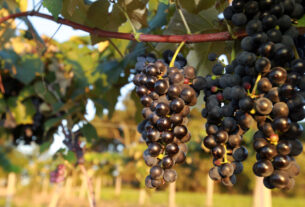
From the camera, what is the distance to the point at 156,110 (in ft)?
3.18

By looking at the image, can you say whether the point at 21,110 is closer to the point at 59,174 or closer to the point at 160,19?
the point at 59,174

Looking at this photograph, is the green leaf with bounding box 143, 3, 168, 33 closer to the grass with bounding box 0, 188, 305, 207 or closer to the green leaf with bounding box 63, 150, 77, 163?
the green leaf with bounding box 63, 150, 77, 163

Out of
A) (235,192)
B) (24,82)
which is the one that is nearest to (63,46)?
(24,82)

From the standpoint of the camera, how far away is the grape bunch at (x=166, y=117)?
955 millimetres

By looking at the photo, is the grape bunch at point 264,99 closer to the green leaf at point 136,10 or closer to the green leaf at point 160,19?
the green leaf at point 136,10

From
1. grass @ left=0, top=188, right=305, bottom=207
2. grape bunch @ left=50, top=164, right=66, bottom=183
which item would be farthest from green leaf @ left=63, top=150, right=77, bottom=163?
grass @ left=0, top=188, right=305, bottom=207

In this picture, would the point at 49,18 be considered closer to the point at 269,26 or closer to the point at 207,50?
the point at 207,50

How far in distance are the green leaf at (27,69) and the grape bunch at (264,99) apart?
2106mm

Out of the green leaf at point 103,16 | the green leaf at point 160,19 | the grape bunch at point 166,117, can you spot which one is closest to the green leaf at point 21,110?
the green leaf at point 160,19

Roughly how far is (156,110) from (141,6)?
0.62 m

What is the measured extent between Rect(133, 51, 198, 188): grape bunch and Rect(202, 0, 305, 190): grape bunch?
0.29 ft

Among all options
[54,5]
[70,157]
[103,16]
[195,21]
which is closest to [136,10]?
[103,16]

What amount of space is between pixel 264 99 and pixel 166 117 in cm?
32

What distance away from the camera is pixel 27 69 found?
2.73 meters
